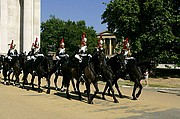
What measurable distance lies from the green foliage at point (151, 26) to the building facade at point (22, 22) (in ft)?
48.5

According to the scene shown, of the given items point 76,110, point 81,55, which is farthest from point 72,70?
point 76,110

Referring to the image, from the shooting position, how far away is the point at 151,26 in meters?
40.6

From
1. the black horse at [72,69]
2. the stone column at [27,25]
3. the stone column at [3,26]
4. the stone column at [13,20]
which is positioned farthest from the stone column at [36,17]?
the black horse at [72,69]

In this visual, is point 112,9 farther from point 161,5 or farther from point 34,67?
point 34,67

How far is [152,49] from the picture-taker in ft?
135

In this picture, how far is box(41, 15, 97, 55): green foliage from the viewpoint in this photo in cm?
9094

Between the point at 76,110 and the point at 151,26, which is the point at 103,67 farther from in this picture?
the point at 151,26

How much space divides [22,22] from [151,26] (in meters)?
21.2

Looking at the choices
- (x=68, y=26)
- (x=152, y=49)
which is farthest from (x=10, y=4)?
(x=68, y=26)

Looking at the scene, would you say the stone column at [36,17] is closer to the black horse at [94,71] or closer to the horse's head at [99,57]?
the black horse at [94,71]

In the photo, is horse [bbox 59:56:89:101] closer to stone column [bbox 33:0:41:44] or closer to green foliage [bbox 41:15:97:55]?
stone column [bbox 33:0:41:44]

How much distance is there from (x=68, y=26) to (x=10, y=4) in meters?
45.7

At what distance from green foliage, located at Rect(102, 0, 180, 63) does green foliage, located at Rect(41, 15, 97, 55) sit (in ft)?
156

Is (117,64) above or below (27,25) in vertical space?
below
